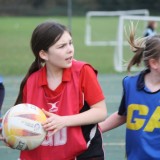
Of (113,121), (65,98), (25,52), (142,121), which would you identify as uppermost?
(65,98)

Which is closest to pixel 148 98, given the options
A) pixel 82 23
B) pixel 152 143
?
pixel 152 143

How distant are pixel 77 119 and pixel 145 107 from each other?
17.1 inches

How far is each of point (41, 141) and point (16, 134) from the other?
157 mm

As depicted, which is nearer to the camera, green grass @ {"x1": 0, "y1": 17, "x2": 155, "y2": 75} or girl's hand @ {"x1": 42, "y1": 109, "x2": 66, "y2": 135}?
girl's hand @ {"x1": 42, "y1": 109, "x2": 66, "y2": 135}

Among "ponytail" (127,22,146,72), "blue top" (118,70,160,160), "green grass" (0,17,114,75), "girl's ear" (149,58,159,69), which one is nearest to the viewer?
"blue top" (118,70,160,160)

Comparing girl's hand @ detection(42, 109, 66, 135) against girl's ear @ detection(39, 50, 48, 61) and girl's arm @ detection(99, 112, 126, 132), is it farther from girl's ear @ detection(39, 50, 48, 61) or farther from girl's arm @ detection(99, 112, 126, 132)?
girl's arm @ detection(99, 112, 126, 132)

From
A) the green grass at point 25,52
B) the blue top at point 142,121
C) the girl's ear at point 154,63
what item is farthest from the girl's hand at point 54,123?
the green grass at point 25,52

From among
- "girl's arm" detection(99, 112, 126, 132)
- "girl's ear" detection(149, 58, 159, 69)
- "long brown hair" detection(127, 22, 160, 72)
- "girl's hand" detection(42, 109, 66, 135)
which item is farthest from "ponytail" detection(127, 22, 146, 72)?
"girl's hand" detection(42, 109, 66, 135)

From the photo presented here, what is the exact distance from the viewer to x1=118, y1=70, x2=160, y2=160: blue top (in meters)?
3.86

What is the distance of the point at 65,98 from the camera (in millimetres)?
3869

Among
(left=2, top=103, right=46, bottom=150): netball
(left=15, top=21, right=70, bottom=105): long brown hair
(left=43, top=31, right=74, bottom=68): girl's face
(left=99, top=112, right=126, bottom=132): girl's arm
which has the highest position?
(left=15, top=21, right=70, bottom=105): long brown hair

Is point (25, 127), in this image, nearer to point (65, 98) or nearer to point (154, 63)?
point (65, 98)

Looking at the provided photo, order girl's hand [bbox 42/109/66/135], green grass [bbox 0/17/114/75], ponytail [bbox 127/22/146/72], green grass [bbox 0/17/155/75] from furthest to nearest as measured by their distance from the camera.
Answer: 1. green grass [bbox 0/17/155/75]
2. green grass [bbox 0/17/114/75]
3. ponytail [bbox 127/22/146/72]
4. girl's hand [bbox 42/109/66/135]

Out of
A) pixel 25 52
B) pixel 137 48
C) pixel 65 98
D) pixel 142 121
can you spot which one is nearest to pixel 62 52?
pixel 65 98
